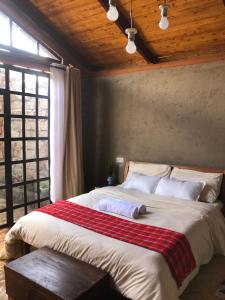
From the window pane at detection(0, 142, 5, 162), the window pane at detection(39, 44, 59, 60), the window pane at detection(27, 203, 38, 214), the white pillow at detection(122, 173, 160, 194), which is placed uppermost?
the window pane at detection(39, 44, 59, 60)

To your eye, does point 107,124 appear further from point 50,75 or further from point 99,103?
point 50,75

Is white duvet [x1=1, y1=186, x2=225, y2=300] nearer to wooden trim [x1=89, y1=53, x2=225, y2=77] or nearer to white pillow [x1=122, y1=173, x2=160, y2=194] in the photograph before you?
white pillow [x1=122, y1=173, x2=160, y2=194]

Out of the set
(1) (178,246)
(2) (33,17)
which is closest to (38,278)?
(1) (178,246)

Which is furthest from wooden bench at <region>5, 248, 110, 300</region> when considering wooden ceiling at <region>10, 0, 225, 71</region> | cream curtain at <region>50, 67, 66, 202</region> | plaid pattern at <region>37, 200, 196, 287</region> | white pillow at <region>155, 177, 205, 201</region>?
wooden ceiling at <region>10, 0, 225, 71</region>

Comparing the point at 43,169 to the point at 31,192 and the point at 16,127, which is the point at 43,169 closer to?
the point at 31,192

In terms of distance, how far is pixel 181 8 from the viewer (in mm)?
2889

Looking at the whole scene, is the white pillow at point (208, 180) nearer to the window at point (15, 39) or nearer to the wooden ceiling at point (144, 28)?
the wooden ceiling at point (144, 28)

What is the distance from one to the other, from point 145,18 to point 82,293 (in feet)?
9.87

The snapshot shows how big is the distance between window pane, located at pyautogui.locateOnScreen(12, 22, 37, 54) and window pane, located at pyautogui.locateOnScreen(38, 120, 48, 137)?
Answer: 1008 millimetres

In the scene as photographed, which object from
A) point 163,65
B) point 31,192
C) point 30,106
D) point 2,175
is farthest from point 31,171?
point 163,65

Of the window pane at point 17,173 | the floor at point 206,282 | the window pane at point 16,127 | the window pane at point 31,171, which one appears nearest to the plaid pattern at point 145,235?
the floor at point 206,282

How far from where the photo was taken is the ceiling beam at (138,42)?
309cm

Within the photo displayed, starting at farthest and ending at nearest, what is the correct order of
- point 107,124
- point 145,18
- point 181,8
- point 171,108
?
point 107,124
point 171,108
point 145,18
point 181,8

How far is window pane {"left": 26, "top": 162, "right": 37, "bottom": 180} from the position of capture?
3.79 meters
